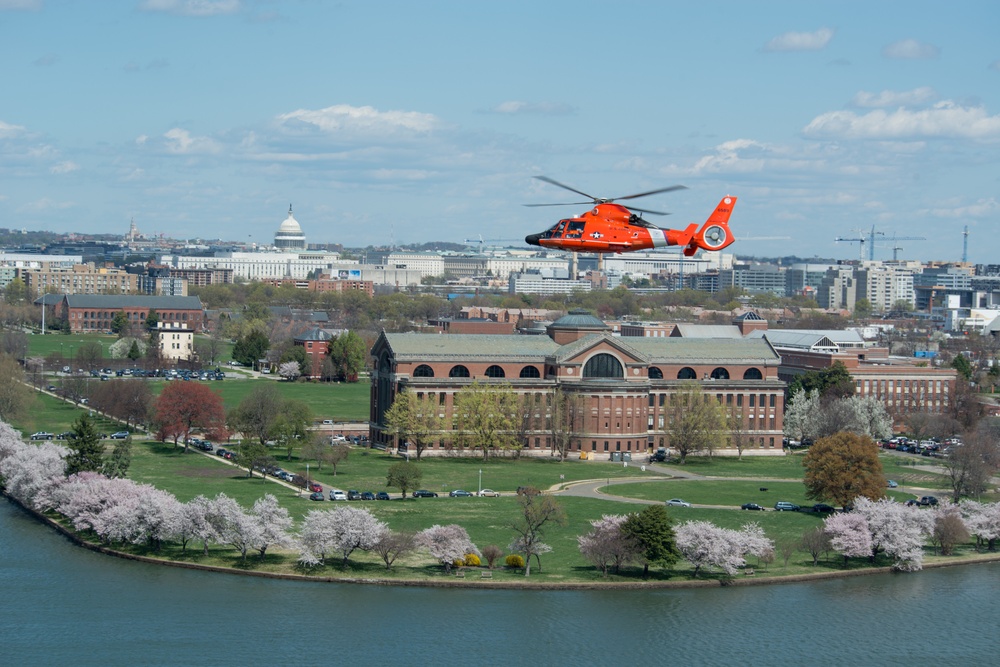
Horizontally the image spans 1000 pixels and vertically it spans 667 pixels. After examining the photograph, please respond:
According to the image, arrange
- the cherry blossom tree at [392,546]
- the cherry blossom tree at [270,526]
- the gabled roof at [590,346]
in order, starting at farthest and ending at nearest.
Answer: the gabled roof at [590,346]
the cherry blossom tree at [270,526]
the cherry blossom tree at [392,546]

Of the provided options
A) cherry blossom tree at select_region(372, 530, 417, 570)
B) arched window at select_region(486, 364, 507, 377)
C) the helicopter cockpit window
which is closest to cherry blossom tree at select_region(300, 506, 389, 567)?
cherry blossom tree at select_region(372, 530, 417, 570)

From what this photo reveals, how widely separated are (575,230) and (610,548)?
14.2 metres

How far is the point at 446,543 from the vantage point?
7319cm

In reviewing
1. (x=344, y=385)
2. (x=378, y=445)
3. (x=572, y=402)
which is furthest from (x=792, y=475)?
(x=344, y=385)

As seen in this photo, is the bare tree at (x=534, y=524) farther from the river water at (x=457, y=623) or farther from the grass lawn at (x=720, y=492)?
the grass lawn at (x=720, y=492)

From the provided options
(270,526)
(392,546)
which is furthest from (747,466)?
(270,526)

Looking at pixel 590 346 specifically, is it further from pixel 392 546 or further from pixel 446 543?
pixel 392 546

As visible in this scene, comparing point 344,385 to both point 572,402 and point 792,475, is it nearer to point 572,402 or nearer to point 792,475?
point 572,402

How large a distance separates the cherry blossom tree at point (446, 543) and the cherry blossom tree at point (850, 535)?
18.0m

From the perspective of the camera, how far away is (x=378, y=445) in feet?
377

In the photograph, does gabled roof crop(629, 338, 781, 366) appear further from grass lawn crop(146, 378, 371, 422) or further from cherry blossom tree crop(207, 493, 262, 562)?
cherry blossom tree crop(207, 493, 262, 562)

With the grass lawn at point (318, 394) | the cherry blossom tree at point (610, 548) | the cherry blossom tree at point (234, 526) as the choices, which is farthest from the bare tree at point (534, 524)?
the grass lawn at point (318, 394)

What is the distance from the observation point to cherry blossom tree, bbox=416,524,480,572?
73.1 meters

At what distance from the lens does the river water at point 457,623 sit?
61938 mm
